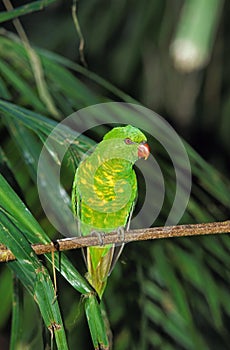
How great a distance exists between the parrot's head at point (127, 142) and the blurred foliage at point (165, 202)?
0.13ft

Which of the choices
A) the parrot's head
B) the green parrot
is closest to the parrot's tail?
the green parrot

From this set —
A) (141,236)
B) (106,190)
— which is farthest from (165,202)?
(141,236)

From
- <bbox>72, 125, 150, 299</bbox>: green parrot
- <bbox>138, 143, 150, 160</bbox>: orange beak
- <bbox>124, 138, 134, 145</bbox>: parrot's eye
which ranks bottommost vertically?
<bbox>72, 125, 150, 299</bbox>: green parrot

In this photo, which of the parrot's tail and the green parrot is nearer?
the green parrot

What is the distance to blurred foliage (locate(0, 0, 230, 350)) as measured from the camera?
557 mm

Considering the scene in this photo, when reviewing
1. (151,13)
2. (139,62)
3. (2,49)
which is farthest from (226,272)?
(139,62)

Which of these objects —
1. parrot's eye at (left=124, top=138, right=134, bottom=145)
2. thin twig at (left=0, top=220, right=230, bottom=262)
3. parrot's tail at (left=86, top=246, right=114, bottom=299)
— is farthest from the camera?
parrot's tail at (left=86, top=246, right=114, bottom=299)

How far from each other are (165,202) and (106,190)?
0.36 feet

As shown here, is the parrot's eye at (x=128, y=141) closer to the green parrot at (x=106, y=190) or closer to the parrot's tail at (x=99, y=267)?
the green parrot at (x=106, y=190)

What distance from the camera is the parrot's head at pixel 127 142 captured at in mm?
599

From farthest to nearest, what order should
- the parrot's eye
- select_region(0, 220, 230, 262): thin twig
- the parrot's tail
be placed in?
the parrot's tail, the parrot's eye, select_region(0, 220, 230, 262): thin twig

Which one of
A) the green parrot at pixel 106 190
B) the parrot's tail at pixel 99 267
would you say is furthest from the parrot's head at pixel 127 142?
the parrot's tail at pixel 99 267

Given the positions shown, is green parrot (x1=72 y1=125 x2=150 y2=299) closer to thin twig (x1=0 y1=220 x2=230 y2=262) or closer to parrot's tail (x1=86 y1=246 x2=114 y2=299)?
parrot's tail (x1=86 y1=246 x2=114 y2=299)

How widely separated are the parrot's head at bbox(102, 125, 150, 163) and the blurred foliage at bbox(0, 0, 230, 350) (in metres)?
0.04
